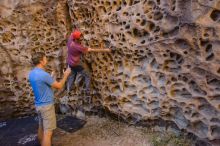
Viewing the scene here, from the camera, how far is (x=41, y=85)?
4234 mm

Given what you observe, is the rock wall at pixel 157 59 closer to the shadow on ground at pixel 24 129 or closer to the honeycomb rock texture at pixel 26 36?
the honeycomb rock texture at pixel 26 36

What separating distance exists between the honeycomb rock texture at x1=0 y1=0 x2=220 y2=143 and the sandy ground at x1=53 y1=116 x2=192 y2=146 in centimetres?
19

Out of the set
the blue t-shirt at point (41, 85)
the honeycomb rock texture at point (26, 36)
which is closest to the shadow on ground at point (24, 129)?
the honeycomb rock texture at point (26, 36)

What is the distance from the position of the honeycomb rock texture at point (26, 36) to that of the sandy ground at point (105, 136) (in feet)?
4.08

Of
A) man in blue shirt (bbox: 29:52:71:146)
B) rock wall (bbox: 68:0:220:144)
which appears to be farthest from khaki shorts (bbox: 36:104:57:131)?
rock wall (bbox: 68:0:220:144)

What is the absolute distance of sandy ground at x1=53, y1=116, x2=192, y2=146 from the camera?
4.79m

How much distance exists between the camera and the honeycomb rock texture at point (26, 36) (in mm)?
5762

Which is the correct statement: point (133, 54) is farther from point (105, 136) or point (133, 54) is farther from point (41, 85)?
point (41, 85)

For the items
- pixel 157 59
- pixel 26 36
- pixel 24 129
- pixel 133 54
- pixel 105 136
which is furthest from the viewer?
pixel 26 36

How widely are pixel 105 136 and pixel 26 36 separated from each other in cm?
214

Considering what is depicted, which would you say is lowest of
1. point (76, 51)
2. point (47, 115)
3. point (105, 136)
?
point (105, 136)

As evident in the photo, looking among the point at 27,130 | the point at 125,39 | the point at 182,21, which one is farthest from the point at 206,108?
the point at 27,130

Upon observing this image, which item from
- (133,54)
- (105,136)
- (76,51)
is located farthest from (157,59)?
(105,136)

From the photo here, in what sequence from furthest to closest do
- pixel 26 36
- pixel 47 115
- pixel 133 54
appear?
pixel 26 36 < pixel 133 54 < pixel 47 115
